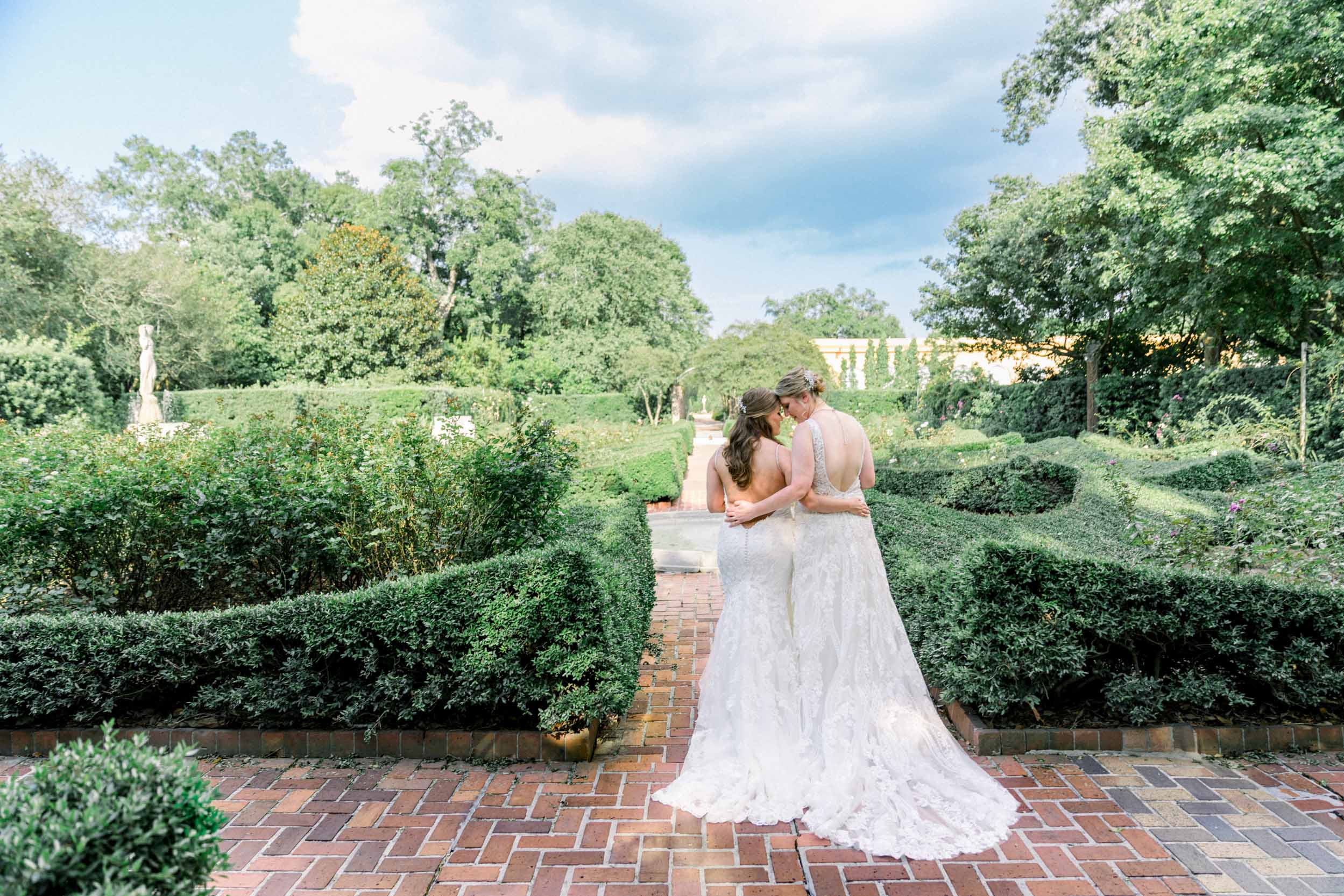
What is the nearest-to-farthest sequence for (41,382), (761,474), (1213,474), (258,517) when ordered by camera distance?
(761,474)
(258,517)
(1213,474)
(41,382)

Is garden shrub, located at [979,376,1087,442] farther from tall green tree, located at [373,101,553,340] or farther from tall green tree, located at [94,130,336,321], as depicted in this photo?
tall green tree, located at [94,130,336,321]

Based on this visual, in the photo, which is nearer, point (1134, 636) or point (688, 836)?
point (688, 836)

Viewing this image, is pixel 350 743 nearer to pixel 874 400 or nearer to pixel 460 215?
pixel 874 400

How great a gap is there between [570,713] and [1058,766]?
2.30 meters

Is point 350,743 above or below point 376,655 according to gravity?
below

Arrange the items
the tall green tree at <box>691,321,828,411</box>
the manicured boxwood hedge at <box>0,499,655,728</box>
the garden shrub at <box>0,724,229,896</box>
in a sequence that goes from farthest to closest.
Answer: the tall green tree at <box>691,321,828,411</box> → the manicured boxwood hedge at <box>0,499,655,728</box> → the garden shrub at <box>0,724,229,896</box>

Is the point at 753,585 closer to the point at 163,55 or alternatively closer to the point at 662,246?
the point at 163,55

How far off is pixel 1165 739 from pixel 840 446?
2.14 meters

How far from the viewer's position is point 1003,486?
930 centimetres

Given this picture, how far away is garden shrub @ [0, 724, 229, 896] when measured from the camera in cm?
130

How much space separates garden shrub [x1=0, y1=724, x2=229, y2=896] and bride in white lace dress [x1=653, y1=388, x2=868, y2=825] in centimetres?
205

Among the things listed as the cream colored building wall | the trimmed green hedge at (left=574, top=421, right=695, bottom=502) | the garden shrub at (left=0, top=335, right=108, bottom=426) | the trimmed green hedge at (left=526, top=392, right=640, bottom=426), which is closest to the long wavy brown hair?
the trimmed green hedge at (left=574, top=421, right=695, bottom=502)

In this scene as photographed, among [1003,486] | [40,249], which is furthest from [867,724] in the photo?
[40,249]

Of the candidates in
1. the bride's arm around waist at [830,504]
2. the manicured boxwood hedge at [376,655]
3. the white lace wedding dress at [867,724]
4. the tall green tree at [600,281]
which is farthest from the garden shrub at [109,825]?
the tall green tree at [600,281]
